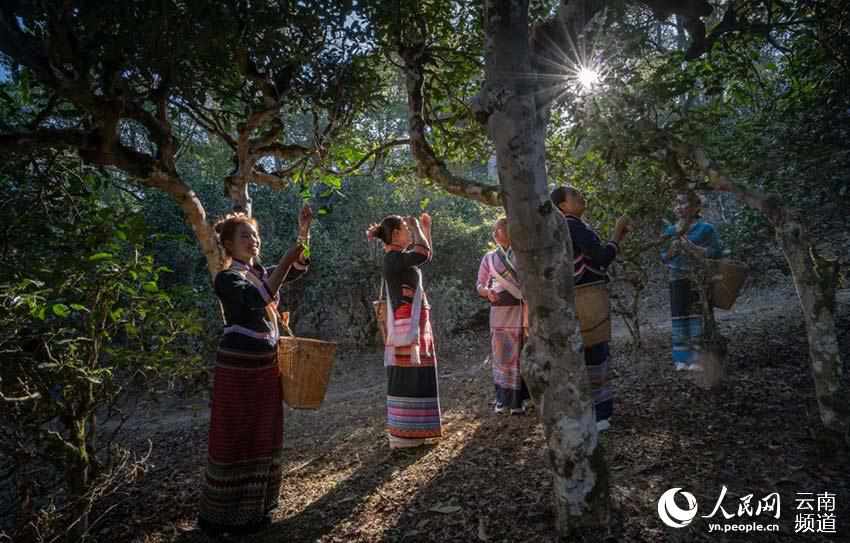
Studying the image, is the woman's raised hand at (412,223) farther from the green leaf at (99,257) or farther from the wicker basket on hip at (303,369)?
the green leaf at (99,257)

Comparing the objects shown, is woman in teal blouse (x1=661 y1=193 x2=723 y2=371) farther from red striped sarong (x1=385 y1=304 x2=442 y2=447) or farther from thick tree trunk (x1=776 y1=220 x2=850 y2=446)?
red striped sarong (x1=385 y1=304 x2=442 y2=447)

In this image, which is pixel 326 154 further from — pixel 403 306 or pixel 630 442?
pixel 630 442

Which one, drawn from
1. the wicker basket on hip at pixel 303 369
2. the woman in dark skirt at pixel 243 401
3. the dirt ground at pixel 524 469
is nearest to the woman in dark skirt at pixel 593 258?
the dirt ground at pixel 524 469

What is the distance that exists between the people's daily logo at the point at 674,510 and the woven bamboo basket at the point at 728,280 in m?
1.88

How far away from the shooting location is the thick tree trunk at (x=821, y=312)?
9.22 ft

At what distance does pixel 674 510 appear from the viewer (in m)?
2.48

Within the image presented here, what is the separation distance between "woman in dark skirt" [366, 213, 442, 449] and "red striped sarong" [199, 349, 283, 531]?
131cm

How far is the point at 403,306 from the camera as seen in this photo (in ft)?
13.7

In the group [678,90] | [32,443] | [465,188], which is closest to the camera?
[32,443]

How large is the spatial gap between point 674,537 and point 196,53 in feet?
14.0

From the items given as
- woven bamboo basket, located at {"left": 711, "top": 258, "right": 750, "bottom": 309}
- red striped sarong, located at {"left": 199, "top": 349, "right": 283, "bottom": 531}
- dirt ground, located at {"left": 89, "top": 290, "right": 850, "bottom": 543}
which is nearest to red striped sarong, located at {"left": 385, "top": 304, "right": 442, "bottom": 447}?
dirt ground, located at {"left": 89, "top": 290, "right": 850, "bottom": 543}

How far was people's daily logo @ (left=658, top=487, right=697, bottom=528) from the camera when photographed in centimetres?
240

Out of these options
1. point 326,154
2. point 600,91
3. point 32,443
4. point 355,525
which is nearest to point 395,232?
point 326,154

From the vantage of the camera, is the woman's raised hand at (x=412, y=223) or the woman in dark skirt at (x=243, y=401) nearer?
→ the woman in dark skirt at (x=243, y=401)
